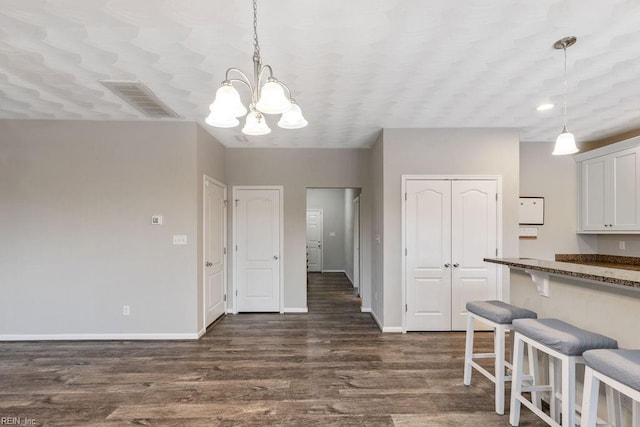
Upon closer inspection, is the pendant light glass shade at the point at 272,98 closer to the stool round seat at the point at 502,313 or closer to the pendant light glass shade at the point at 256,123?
the pendant light glass shade at the point at 256,123

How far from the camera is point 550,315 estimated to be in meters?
2.42

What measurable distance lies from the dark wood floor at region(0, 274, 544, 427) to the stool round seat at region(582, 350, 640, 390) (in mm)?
1078

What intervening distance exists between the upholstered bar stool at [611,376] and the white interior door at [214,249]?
384 cm

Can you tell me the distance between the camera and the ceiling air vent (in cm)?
291

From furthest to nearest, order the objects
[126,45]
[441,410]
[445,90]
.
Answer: [445,90] → [441,410] → [126,45]

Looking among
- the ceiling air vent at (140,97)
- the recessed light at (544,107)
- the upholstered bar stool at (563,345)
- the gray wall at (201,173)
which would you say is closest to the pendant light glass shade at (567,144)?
the recessed light at (544,107)

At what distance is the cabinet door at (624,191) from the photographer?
396cm

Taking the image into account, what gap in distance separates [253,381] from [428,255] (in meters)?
2.56

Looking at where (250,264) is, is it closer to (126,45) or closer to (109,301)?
(109,301)

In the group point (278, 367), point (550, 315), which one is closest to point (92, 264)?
point (278, 367)

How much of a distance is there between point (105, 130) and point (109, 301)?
2.06 metres

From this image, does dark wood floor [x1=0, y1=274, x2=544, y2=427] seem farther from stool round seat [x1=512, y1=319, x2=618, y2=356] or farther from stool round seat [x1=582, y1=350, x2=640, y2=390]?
stool round seat [x1=582, y1=350, x2=640, y2=390]

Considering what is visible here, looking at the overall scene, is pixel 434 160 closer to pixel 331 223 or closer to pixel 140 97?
pixel 140 97

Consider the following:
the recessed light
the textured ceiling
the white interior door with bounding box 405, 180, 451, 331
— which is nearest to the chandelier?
the textured ceiling
